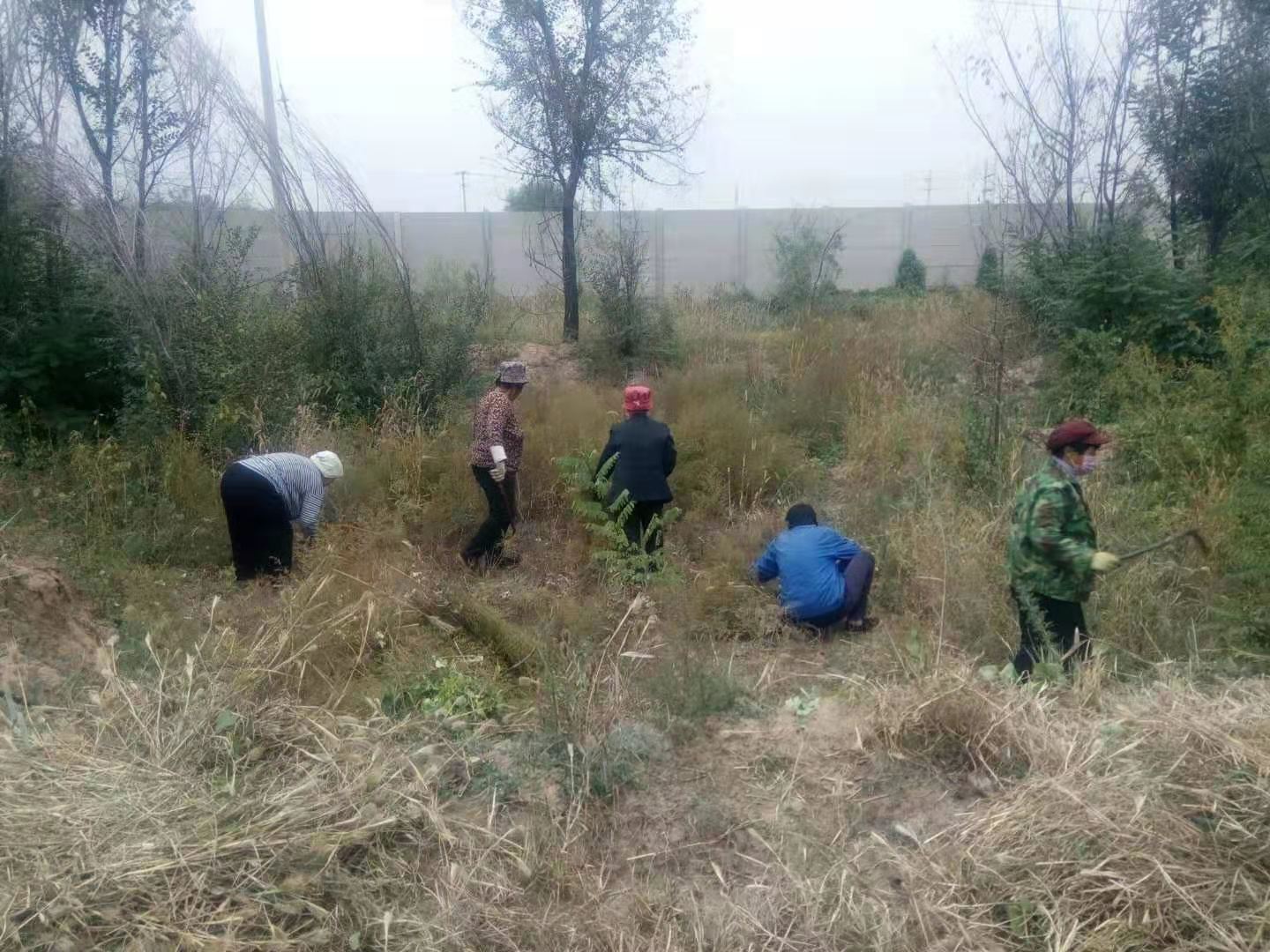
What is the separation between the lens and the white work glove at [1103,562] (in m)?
4.23

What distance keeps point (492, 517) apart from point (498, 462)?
448 mm

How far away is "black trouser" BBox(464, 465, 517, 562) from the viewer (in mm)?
7176

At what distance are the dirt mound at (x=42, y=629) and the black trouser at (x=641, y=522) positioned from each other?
3.15 m

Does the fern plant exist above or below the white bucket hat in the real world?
below

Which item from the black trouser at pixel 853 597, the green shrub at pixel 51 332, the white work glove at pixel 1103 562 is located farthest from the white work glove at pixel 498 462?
the green shrub at pixel 51 332

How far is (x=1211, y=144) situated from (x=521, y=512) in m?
8.70

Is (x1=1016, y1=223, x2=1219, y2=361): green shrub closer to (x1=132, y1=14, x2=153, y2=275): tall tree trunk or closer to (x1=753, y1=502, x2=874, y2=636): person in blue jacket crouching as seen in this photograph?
(x1=753, y1=502, x2=874, y2=636): person in blue jacket crouching

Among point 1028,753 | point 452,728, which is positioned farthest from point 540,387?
point 1028,753

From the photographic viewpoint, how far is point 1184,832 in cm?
298

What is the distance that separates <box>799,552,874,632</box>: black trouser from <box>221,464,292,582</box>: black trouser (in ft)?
10.4

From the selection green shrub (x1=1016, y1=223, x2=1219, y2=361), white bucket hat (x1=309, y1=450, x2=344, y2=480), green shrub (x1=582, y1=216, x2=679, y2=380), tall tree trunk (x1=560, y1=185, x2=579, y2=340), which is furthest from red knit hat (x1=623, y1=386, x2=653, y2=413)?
tall tree trunk (x1=560, y1=185, x2=579, y2=340)

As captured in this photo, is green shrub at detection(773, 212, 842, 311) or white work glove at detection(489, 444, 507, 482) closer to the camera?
white work glove at detection(489, 444, 507, 482)

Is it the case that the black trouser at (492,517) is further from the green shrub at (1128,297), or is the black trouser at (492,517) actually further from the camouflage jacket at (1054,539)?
the green shrub at (1128,297)

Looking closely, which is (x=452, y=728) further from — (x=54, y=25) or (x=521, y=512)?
(x=54, y=25)
